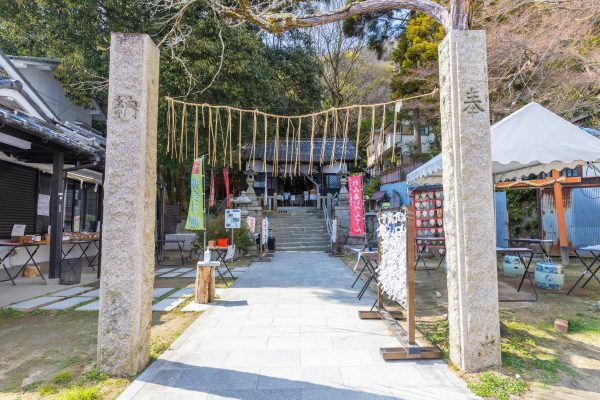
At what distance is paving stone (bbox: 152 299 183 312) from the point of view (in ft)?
18.8

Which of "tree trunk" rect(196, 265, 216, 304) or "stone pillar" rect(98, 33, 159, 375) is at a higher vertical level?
"stone pillar" rect(98, 33, 159, 375)

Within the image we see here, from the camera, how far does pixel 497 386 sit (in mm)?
2986

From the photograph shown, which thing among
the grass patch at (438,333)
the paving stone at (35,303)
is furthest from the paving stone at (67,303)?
the grass patch at (438,333)

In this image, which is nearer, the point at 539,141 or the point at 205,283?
the point at 539,141

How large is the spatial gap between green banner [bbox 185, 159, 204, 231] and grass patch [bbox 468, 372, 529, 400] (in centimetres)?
623

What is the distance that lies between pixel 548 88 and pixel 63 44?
1596cm

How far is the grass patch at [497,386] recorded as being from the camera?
286 centimetres

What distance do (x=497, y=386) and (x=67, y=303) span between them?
6.84 metres

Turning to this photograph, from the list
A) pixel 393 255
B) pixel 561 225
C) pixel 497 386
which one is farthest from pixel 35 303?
pixel 561 225

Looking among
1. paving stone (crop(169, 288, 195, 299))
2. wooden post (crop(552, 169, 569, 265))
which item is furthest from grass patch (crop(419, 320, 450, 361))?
wooden post (crop(552, 169, 569, 265))

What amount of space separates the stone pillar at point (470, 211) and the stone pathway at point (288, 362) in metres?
0.46

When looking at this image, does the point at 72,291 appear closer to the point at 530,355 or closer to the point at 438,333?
the point at 438,333

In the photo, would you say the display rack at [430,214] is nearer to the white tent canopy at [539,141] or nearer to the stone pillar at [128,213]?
the white tent canopy at [539,141]

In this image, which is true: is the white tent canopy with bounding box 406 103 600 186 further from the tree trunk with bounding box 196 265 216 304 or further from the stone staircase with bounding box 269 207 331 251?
the stone staircase with bounding box 269 207 331 251
